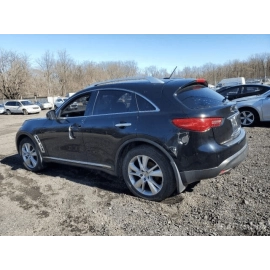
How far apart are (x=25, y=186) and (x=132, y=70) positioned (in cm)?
4312

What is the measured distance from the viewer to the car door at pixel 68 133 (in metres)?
3.63

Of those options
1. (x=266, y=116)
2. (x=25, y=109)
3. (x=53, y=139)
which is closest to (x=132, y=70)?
(x=25, y=109)

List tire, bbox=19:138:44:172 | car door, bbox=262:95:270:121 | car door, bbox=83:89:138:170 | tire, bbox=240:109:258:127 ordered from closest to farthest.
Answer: car door, bbox=83:89:138:170 → tire, bbox=19:138:44:172 → car door, bbox=262:95:270:121 → tire, bbox=240:109:258:127

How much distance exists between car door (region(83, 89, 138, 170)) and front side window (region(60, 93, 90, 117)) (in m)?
0.27

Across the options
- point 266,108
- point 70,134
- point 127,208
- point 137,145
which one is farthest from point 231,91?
point 127,208

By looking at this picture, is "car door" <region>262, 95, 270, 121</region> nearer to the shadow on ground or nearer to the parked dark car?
the parked dark car

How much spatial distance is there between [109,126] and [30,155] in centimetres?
235

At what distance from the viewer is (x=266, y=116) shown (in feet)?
22.8

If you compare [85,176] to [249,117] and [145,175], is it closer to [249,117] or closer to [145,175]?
[145,175]

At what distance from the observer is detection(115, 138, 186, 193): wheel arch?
8.95 feet

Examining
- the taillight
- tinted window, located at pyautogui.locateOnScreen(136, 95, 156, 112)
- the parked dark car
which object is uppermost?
the parked dark car

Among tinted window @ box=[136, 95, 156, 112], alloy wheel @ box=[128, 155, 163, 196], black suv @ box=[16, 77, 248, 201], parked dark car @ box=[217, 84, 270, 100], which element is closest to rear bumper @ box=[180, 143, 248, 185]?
black suv @ box=[16, 77, 248, 201]

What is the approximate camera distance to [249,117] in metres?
7.26

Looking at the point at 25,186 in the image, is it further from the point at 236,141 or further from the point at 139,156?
the point at 236,141
